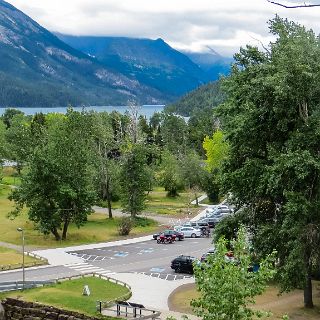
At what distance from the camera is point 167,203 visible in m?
87.7

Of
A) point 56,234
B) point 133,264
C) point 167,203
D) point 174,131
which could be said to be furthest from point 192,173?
point 174,131

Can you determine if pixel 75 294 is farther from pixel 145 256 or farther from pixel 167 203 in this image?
pixel 167 203

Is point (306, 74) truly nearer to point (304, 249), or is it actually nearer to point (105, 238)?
point (304, 249)

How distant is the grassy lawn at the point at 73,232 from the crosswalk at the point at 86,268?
340 inches

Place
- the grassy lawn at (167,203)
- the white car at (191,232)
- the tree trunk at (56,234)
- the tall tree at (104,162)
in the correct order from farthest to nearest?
the grassy lawn at (167,203) < the tall tree at (104,162) < the white car at (191,232) < the tree trunk at (56,234)

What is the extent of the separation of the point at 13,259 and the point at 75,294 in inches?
542

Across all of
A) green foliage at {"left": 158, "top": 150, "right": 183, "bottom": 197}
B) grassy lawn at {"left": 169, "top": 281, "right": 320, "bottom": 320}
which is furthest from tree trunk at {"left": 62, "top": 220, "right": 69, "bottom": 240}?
green foliage at {"left": 158, "top": 150, "right": 183, "bottom": 197}

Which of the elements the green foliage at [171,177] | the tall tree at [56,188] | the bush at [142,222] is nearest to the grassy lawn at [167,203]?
the green foliage at [171,177]

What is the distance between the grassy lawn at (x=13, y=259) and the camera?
45500mm

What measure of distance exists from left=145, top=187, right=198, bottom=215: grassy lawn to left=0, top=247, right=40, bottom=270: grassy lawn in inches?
1116

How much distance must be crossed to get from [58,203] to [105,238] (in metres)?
6.24

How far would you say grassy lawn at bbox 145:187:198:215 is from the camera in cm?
8006

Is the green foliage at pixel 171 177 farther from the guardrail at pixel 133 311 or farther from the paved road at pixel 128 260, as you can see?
the guardrail at pixel 133 311

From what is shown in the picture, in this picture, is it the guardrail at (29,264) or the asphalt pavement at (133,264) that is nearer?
the asphalt pavement at (133,264)
